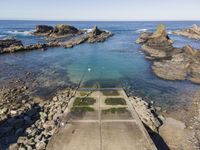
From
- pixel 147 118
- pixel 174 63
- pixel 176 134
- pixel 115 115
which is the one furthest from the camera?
pixel 174 63

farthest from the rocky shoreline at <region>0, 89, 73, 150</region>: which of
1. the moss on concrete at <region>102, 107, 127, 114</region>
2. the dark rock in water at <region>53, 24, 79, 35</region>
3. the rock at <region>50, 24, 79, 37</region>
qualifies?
the dark rock in water at <region>53, 24, 79, 35</region>

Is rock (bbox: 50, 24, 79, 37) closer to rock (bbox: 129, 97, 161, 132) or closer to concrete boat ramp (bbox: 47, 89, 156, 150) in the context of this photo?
concrete boat ramp (bbox: 47, 89, 156, 150)

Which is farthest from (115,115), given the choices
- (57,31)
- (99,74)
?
(57,31)

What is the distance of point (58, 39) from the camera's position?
64.2m

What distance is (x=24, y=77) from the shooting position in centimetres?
2594

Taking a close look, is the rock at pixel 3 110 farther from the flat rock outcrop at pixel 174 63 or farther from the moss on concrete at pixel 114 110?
the flat rock outcrop at pixel 174 63

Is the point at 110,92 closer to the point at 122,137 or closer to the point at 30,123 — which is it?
the point at 30,123

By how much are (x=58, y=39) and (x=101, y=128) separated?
55.0 metres

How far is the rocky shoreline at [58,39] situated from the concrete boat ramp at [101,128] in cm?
3254

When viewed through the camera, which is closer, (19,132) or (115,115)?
(19,132)

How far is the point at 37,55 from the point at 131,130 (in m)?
31.6

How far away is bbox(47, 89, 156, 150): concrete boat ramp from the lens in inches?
420

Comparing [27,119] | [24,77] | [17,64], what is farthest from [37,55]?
[27,119]

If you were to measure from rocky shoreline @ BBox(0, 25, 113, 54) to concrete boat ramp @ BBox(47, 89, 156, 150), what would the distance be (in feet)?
107
